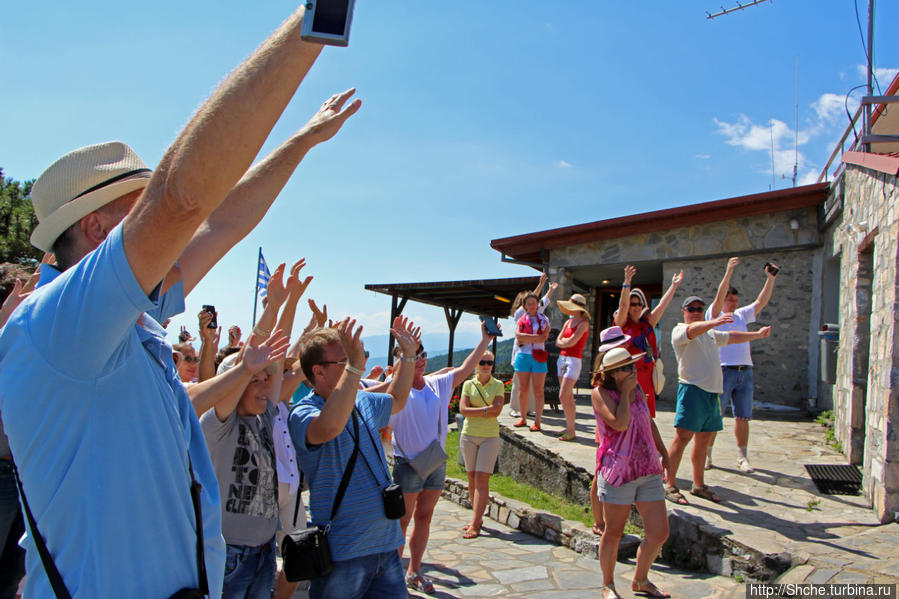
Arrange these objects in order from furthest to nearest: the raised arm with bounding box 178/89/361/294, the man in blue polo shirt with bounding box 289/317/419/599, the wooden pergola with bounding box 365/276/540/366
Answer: the wooden pergola with bounding box 365/276/540/366, the man in blue polo shirt with bounding box 289/317/419/599, the raised arm with bounding box 178/89/361/294

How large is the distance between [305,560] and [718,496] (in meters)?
4.34

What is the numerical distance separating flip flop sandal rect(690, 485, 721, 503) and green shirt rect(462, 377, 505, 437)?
78.8 inches

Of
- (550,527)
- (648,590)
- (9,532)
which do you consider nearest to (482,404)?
(550,527)

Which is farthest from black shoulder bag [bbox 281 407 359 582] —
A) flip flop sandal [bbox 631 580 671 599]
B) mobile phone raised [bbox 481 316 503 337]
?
flip flop sandal [bbox 631 580 671 599]

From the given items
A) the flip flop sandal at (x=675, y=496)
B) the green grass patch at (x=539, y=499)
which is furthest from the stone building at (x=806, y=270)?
the green grass patch at (x=539, y=499)

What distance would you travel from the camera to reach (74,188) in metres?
1.32

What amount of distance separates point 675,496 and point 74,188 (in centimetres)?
559

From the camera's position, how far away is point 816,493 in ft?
19.2

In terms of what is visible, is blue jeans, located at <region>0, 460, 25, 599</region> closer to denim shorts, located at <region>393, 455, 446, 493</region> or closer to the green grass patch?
denim shorts, located at <region>393, 455, 446, 493</region>

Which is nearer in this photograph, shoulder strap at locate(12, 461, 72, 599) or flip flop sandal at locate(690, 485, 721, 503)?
shoulder strap at locate(12, 461, 72, 599)

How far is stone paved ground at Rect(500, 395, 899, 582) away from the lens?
4434mm

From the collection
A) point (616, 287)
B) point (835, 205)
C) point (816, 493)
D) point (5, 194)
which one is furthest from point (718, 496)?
point (5, 194)

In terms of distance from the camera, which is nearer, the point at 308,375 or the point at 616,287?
the point at 308,375

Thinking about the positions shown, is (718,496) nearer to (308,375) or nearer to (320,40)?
(308,375)
